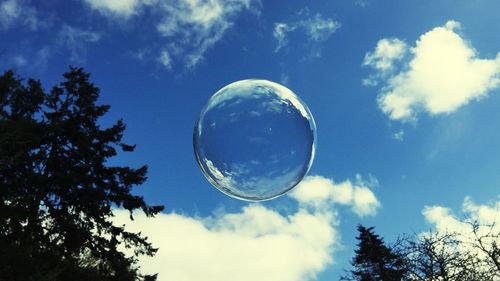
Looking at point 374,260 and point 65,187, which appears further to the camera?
point 374,260

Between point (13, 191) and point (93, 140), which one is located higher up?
point (93, 140)

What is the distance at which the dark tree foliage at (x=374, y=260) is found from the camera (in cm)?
2183

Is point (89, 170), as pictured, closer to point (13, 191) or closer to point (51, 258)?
point (13, 191)

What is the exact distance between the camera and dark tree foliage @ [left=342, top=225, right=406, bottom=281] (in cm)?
2183

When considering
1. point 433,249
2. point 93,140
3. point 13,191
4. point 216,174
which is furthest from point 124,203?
point 433,249

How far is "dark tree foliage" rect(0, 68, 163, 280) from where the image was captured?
15.6m

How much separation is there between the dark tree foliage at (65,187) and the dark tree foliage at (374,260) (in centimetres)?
1271

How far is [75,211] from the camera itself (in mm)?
18047

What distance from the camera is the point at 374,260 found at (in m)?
32.5

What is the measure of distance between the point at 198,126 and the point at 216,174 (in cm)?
82

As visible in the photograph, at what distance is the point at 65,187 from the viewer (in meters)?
17.5

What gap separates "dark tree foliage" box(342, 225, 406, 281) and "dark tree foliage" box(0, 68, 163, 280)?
41.7ft

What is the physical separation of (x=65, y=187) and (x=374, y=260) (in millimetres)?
24502

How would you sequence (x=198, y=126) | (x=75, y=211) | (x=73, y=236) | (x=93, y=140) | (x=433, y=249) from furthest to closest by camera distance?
1. (x=433, y=249)
2. (x=93, y=140)
3. (x=75, y=211)
4. (x=73, y=236)
5. (x=198, y=126)
